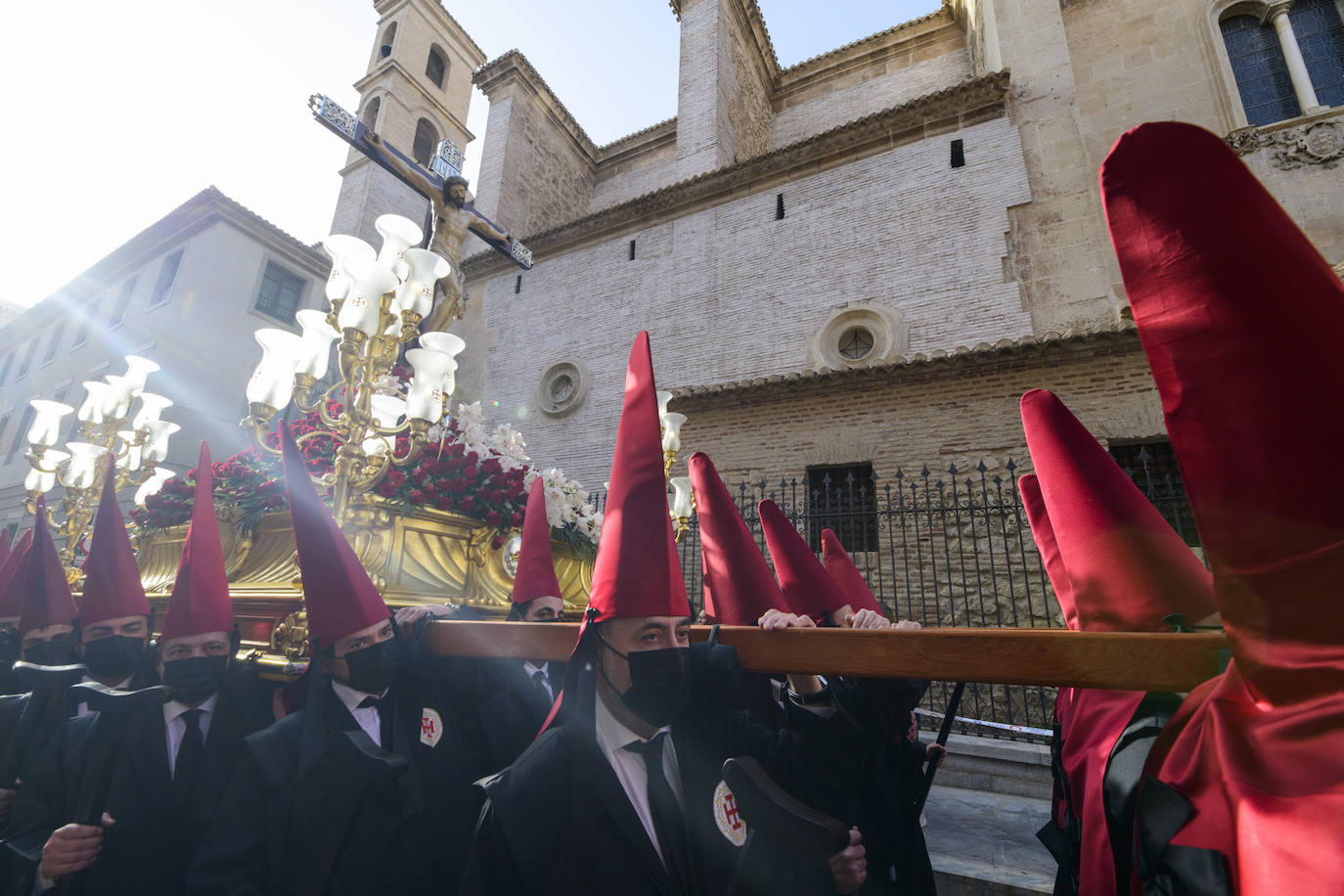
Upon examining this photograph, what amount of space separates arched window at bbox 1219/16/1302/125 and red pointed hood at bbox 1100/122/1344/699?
13.6m

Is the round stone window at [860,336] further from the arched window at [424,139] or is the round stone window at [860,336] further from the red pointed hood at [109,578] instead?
the arched window at [424,139]

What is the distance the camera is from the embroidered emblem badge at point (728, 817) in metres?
1.62

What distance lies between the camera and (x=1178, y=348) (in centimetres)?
86

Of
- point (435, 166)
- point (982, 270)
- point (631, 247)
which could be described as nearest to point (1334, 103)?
point (982, 270)

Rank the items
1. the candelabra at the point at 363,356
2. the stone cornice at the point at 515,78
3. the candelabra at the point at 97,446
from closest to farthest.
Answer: the candelabra at the point at 363,356 < the candelabra at the point at 97,446 < the stone cornice at the point at 515,78

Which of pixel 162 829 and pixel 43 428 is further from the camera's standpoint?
pixel 43 428

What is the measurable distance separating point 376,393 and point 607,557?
3130mm

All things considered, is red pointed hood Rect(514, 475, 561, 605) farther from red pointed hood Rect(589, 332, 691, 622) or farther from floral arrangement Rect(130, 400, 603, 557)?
red pointed hood Rect(589, 332, 691, 622)

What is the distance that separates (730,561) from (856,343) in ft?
32.9

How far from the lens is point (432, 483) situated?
379 centimetres

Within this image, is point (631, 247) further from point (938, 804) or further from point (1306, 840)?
point (1306, 840)

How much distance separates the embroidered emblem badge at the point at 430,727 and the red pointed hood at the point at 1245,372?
7.89 feet

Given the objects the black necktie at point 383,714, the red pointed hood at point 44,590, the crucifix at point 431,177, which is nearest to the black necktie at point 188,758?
the black necktie at point 383,714

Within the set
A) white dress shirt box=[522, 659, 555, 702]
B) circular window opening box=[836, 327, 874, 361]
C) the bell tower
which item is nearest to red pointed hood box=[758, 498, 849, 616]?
white dress shirt box=[522, 659, 555, 702]
